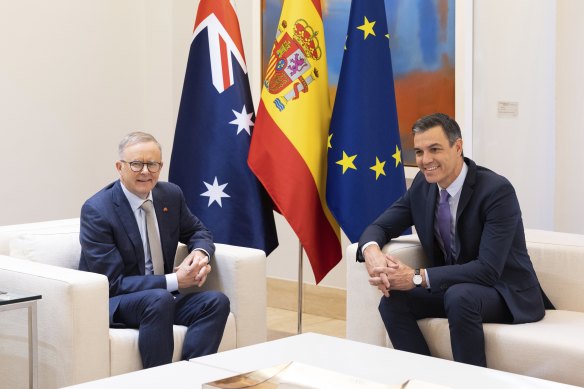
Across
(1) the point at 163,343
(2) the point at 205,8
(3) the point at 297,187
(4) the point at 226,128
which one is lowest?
(1) the point at 163,343

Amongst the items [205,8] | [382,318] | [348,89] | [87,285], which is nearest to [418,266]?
[382,318]

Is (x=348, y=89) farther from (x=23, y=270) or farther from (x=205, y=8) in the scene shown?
(x=23, y=270)

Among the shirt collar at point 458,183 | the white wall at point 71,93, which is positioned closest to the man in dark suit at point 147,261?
the shirt collar at point 458,183

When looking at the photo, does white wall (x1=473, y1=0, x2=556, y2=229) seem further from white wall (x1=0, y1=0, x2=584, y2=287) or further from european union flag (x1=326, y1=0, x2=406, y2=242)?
european union flag (x1=326, y1=0, x2=406, y2=242)

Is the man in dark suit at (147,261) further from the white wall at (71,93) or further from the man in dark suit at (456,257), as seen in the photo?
the white wall at (71,93)

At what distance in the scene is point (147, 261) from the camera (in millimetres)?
4016

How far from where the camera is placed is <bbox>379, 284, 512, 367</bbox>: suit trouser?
3.59 metres

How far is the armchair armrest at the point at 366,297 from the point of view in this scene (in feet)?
13.1

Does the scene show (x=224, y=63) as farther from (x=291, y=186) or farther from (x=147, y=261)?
(x=147, y=261)

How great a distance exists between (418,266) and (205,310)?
3.16 feet

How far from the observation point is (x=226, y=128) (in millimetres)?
4949

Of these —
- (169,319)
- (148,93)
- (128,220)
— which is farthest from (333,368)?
(148,93)

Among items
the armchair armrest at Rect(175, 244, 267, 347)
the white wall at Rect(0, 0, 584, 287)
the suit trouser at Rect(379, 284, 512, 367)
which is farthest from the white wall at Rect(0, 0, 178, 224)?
the suit trouser at Rect(379, 284, 512, 367)

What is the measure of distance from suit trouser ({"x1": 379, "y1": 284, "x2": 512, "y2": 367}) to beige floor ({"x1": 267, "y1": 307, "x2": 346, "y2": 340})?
1.63 metres
